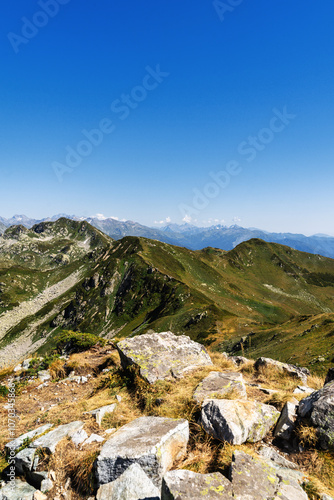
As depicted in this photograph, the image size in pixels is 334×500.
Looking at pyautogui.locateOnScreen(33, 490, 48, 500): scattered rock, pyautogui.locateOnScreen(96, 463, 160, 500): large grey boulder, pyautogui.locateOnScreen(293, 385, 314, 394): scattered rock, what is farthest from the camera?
pyautogui.locateOnScreen(293, 385, 314, 394): scattered rock

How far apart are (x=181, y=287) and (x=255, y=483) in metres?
130

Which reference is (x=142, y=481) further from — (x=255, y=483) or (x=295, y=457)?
(x=295, y=457)

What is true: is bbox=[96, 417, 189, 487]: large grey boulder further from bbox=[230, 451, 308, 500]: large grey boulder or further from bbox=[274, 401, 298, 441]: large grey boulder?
bbox=[274, 401, 298, 441]: large grey boulder

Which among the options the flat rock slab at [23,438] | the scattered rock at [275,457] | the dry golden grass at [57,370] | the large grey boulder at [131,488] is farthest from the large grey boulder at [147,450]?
the dry golden grass at [57,370]

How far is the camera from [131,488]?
17.5 feet

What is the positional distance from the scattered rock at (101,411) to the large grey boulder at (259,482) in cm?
552

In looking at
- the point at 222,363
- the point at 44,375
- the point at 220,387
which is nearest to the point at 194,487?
the point at 220,387

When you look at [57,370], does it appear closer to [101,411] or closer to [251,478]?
[101,411]

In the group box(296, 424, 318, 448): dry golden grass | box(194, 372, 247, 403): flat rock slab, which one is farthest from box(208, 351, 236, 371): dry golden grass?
box(296, 424, 318, 448): dry golden grass

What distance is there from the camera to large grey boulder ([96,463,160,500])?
529 cm

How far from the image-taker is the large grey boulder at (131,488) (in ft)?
17.4

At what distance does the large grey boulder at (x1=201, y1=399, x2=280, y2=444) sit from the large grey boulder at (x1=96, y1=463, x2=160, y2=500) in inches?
94.2

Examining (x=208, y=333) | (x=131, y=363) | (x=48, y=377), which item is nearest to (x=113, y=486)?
(x=131, y=363)

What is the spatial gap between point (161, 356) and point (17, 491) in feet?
25.0
